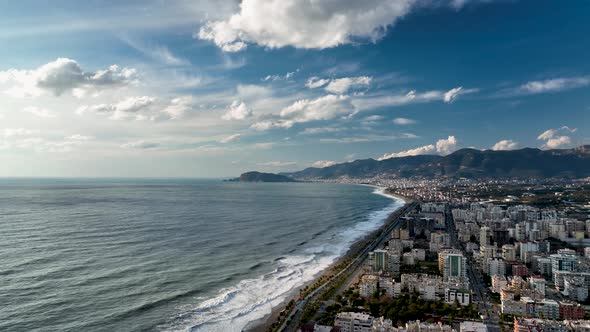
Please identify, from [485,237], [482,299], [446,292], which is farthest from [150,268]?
[485,237]

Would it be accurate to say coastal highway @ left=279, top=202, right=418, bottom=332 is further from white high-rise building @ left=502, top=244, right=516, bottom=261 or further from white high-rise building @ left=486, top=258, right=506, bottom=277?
white high-rise building @ left=502, top=244, right=516, bottom=261

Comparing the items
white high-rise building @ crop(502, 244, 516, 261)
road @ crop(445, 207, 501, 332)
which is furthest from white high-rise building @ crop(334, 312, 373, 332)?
white high-rise building @ crop(502, 244, 516, 261)

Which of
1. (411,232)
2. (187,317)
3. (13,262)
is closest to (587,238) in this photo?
(411,232)

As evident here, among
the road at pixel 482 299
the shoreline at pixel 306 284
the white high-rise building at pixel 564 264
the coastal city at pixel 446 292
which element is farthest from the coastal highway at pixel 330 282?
the white high-rise building at pixel 564 264

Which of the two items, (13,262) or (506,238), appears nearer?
(13,262)

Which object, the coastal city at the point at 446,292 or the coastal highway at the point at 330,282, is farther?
the coastal highway at the point at 330,282

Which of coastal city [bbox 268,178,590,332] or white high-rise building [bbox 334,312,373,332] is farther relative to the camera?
coastal city [bbox 268,178,590,332]

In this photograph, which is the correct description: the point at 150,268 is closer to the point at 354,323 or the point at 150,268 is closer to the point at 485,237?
the point at 354,323

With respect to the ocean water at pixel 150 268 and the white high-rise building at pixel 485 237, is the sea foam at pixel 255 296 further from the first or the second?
the white high-rise building at pixel 485 237

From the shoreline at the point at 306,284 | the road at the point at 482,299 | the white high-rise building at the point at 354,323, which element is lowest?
the road at the point at 482,299

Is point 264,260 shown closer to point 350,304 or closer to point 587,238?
point 350,304

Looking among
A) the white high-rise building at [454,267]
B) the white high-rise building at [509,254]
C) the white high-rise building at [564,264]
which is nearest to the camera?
the white high-rise building at [454,267]
